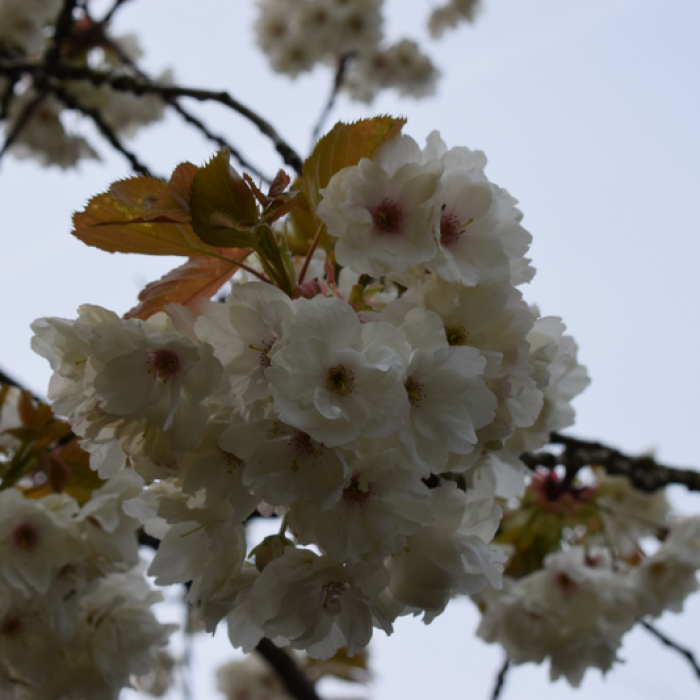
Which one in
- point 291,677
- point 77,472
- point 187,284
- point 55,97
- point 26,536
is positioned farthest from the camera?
point 55,97

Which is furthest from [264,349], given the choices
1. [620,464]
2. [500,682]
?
[500,682]

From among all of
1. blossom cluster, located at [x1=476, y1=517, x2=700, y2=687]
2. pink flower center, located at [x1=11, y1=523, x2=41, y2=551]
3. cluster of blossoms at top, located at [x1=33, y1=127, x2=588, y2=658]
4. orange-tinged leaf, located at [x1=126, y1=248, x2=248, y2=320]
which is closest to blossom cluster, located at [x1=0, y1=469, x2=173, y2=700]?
pink flower center, located at [x1=11, y1=523, x2=41, y2=551]

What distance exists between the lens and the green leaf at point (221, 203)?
876 mm

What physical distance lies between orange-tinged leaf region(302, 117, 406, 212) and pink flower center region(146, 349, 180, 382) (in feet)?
1.17

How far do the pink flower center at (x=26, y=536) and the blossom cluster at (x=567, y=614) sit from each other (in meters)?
1.25

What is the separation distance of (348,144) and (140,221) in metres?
0.33

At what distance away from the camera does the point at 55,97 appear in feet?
12.8

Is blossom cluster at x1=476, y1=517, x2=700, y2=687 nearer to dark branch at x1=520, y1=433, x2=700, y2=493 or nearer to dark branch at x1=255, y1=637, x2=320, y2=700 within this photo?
dark branch at x1=520, y1=433, x2=700, y2=493

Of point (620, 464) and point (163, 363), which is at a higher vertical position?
point (620, 464)

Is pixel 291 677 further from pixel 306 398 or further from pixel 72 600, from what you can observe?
pixel 306 398

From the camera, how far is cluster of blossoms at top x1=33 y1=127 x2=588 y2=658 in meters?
0.80

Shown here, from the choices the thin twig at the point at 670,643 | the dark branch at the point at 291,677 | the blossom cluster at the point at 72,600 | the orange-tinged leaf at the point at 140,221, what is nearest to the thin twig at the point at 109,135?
the orange-tinged leaf at the point at 140,221

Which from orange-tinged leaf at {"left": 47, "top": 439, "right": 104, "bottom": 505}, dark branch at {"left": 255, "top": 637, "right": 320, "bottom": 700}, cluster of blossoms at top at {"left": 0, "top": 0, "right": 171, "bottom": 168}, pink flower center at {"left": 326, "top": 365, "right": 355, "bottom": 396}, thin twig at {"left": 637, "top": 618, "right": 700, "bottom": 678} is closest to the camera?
pink flower center at {"left": 326, "top": 365, "right": 355, "bottom": 396}

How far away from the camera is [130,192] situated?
0.92 metres
